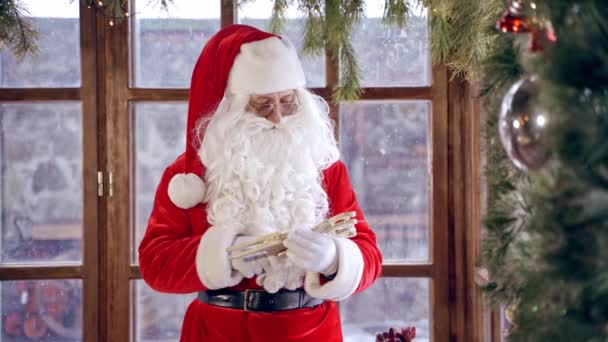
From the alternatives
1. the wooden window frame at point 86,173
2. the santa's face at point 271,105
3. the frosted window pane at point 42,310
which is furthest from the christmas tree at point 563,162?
the frosted window pane at point 42,310

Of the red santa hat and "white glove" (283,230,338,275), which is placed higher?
the red santa hat

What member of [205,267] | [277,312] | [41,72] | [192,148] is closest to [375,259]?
[277,312]

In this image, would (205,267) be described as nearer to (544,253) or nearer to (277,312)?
(277,312)

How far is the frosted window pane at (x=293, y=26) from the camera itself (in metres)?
2.00

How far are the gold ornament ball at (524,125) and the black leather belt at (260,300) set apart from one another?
2.99 feet

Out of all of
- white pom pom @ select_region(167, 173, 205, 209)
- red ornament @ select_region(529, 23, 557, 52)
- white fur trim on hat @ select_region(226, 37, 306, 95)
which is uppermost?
white fur trim on hat @ select_region(226, 37, 306, 95)

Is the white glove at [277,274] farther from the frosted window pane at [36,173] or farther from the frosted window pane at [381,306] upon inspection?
the frosted window pane at [36,173]

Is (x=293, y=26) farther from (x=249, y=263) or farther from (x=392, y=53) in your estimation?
(x=249, y=263)

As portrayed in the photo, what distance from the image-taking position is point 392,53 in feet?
6.70

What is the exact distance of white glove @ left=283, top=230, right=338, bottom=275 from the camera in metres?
1.39

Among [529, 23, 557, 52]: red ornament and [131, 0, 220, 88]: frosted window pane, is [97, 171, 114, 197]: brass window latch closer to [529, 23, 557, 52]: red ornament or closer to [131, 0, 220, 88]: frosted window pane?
[131, 0, 220, 88]: frosted window pane

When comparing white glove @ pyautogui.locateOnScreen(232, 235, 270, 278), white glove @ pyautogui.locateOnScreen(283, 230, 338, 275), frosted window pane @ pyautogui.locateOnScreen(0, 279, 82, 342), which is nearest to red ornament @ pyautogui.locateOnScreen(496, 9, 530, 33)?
white glove @ pyautogui.locateOnScreen(283, 230, 338, 275)

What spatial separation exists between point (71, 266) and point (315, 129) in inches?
33.9

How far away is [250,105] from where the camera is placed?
1626 millimetres
